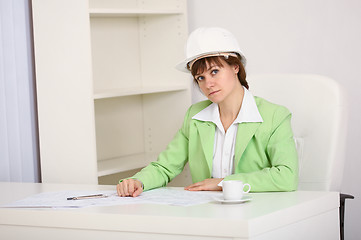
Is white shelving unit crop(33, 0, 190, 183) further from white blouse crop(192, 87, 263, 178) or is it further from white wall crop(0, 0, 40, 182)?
white blouse crop(192, 87, 263, 178)

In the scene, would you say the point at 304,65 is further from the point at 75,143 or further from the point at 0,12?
the point at 0,12

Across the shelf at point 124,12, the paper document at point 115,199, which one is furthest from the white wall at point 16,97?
the paper document at point 115,199

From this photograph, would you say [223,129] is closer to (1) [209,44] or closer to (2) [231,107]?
(2) [231,107]

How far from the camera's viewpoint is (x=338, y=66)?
10.3 feet

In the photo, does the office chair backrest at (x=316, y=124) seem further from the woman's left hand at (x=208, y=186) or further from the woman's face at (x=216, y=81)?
the woman's left hand at (x=208, y=186)

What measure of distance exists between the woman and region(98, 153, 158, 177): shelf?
2.56ft

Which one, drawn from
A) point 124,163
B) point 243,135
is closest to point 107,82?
point 124,163

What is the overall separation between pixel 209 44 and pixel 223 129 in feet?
1.08

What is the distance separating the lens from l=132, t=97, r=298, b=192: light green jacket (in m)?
2.12

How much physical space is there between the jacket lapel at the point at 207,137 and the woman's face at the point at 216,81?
11cm

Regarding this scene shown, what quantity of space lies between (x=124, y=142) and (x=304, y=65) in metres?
1.14

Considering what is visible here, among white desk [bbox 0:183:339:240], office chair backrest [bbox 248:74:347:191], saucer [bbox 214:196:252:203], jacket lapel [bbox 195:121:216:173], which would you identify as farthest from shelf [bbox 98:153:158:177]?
saucer [bbox 214:196:252:203]

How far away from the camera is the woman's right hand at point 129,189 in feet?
6.96

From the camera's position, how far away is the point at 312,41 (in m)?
3.23
